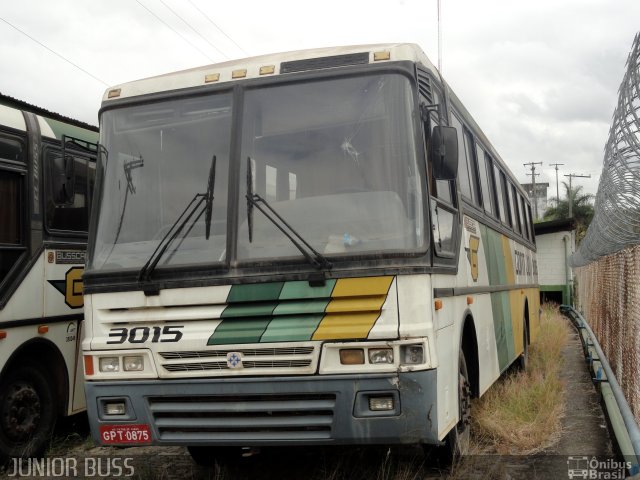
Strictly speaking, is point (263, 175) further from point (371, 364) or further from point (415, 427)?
point (415, 427)

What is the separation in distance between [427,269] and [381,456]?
2.37 m

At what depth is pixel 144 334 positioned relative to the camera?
5031mm

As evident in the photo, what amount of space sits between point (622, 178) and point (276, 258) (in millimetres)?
2354

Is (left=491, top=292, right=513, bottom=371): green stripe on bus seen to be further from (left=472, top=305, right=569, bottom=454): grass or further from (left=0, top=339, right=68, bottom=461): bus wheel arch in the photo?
(left=0, top=339, right=68, bottom=461): bus wheel arch

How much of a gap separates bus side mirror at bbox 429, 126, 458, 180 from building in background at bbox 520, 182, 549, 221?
65485 millimetres

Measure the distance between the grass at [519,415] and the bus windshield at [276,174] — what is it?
9.64 feet

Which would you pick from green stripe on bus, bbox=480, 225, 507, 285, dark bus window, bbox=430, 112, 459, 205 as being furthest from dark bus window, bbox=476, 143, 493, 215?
dark bus window, bbox=430, 112, 459, 205

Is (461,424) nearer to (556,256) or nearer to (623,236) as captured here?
(623,236)

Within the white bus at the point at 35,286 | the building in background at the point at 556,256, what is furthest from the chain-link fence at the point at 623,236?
the building in background at the point at 556,256

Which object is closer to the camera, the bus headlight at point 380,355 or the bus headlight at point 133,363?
the bus headlight at point 380,355

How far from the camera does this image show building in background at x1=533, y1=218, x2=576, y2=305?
2970 centimetres

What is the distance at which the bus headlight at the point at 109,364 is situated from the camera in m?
5.10

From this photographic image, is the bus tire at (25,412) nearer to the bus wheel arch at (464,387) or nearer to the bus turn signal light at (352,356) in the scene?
the bus turn signal light at (352,356)

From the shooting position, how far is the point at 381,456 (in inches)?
252
